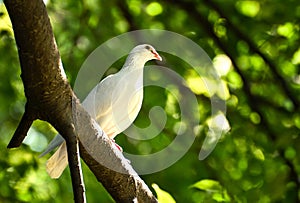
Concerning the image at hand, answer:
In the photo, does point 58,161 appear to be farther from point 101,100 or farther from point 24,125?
point 24,125

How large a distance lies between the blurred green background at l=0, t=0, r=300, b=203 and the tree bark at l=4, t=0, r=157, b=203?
2.18 metres

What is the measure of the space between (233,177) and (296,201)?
57cm

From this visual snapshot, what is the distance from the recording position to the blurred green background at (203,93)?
4.90 metres

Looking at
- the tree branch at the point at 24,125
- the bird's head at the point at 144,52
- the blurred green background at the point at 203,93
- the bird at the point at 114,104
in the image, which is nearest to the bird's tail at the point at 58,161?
the bird at the point at 114,104

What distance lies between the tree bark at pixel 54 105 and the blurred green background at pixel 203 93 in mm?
2184

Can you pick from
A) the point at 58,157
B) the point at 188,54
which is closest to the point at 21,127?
the point at 58,157

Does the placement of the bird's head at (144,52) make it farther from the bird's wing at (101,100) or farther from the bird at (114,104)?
the bird's wing at (101,100)

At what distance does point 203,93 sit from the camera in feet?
17.5

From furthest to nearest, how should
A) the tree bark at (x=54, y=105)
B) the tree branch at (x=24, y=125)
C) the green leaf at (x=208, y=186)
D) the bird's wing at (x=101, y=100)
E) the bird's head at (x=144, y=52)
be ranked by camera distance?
the green leaf at (x=208, y=186)
the bird's head at (x=144, y=52)
the bird's wing at (x=101, y=100)
the tree branch at (x=24, y=125)
the tree bark at (x=54, y=105)

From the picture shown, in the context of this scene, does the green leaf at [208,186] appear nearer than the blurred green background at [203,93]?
Yes

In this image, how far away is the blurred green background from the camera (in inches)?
193

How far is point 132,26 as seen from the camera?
5.30 m

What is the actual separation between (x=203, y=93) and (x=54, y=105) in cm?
318

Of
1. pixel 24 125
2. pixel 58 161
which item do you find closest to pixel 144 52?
pixel 58 161
